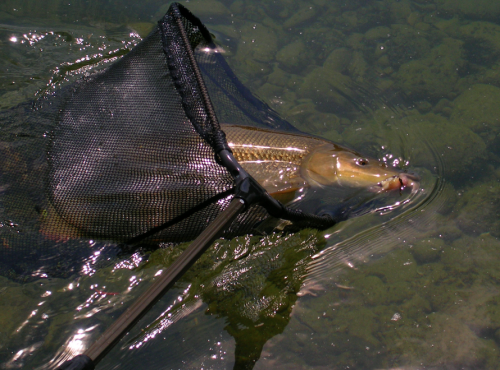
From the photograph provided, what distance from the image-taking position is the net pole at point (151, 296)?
1639mm

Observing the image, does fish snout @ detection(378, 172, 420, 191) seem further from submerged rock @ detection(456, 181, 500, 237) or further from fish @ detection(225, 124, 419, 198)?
submerged rock @ detection(456, 181, 500, 237)

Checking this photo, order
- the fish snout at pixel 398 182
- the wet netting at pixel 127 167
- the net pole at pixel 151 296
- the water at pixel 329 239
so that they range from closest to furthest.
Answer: the net pole at pixel 151 296, the wet netting at pixel 127 167, the water at pixel 329 239, the fish snout at pixel 398 182

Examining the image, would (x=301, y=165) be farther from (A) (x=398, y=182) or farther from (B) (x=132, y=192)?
(B) (x=132, y=192)

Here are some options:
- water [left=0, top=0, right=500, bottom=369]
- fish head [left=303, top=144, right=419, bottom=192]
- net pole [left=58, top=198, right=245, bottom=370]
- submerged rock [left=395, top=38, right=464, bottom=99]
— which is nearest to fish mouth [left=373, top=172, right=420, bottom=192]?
fish head [left=303, top=144, right=419, bottom=192]

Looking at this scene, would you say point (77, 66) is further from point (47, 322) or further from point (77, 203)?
point (47, 322)

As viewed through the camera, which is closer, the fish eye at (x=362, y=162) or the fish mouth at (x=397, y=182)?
the fish mouth at (x=397, y=182)

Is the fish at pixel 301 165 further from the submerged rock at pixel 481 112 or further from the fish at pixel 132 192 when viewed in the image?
the submerged rock at pixel 481 112

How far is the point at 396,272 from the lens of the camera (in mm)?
3451

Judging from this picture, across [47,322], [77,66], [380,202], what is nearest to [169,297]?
[47,322]

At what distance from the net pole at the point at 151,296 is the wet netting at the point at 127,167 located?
413mm

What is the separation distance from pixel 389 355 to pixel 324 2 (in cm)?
523

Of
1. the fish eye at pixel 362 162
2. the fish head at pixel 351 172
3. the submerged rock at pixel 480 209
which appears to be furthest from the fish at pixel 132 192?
the submerged rock at pixel 480 209

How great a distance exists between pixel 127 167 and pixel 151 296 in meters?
1.59

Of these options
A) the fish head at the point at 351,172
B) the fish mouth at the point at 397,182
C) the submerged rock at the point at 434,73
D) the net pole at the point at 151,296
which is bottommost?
the fish mouth at the point at 397,182
